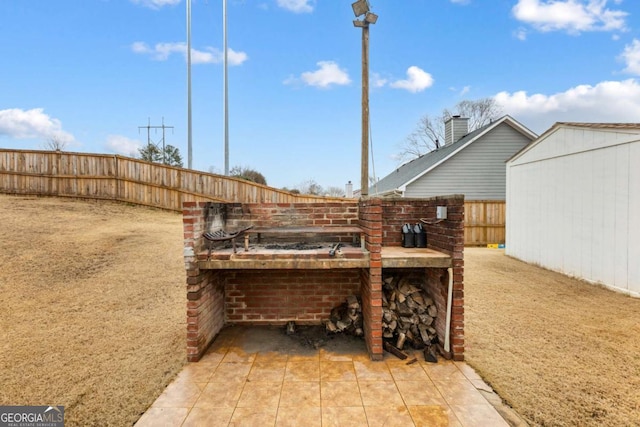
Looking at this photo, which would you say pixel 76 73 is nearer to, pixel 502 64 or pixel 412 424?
pixel 412 424

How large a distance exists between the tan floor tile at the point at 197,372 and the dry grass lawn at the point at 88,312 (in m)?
0.11

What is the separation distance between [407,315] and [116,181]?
38.5ft

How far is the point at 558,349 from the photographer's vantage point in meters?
3.29

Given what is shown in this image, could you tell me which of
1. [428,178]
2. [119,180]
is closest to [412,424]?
[428,178]

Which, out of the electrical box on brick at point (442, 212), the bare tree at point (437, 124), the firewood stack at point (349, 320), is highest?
the bare tree at point (437, 124)

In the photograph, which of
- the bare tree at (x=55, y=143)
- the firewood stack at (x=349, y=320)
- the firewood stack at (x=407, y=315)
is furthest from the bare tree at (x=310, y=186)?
the firewood stack at (x=407, y=315)

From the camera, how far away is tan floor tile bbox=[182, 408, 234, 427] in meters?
2.05

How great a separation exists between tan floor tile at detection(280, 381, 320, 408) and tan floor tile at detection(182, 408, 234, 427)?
0.42 m

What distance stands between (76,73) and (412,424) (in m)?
16.2

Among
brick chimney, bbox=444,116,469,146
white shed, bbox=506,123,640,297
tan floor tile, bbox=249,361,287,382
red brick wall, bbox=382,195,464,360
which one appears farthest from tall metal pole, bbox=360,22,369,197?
brick chimney, bbox=444,116,469,146

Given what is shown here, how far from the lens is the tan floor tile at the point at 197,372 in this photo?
265cm

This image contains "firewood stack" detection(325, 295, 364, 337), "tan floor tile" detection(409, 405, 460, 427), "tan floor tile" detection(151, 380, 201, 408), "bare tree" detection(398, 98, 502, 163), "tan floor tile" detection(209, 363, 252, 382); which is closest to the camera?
"tan floor tile" detection(409, 405, 460, 427)

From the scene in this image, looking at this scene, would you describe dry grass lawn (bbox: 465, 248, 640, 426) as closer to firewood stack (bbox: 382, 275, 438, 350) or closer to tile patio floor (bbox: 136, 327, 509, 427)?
tile patio floor (bbox: 136, 327, 509, 427)

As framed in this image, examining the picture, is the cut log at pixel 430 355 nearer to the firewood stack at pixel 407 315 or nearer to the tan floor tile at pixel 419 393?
the firewood stack at pixel 407 315
